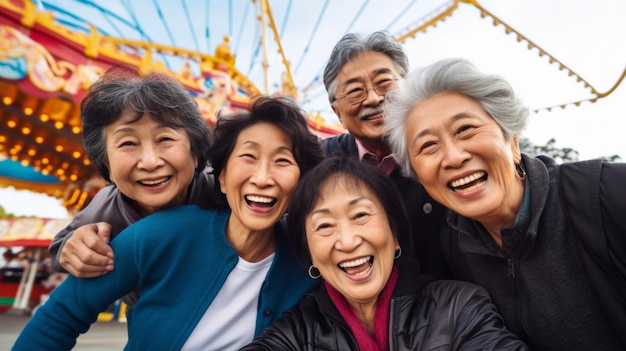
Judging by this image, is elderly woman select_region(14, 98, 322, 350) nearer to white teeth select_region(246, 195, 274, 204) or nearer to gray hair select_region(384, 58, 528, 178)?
white teeth select_region(246, 195, 274, 204)

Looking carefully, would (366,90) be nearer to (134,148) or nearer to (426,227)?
(426,227)

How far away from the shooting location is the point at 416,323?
63.1 inches

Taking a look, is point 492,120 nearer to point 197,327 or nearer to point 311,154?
point 311,154

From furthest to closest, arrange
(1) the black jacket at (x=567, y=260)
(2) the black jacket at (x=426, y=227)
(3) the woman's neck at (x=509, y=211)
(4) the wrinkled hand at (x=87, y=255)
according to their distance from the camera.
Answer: (2) the black jacket at (x=426, y=227), (4) the wrinkled hand at (x=87, y=255), (3) the woman's neck at (x=509, y=211), (1) the black jacket at (x=567, y=260)

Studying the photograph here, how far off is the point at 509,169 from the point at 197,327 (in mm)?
1612

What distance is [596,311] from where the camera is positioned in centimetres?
150

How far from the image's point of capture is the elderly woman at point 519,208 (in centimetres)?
145

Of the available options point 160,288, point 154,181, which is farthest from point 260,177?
point 160,288

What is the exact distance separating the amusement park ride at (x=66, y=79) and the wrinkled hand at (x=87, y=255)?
153cm

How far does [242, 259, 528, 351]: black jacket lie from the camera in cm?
150

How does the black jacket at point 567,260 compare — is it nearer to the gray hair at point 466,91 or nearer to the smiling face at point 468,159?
the smiling face at point 468,159

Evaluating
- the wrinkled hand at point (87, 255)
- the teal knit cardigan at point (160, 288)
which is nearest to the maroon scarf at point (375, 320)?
the teal knit cardigan at point (160, 288)

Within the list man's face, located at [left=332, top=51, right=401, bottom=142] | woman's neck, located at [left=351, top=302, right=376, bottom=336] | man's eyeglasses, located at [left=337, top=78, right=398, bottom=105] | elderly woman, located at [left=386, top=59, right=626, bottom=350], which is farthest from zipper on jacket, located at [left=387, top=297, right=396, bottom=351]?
man's eyeglasses, located at [left=337, top=78, right=398, bottom=105]

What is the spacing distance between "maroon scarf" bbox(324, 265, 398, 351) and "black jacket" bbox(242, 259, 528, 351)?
25 mm
